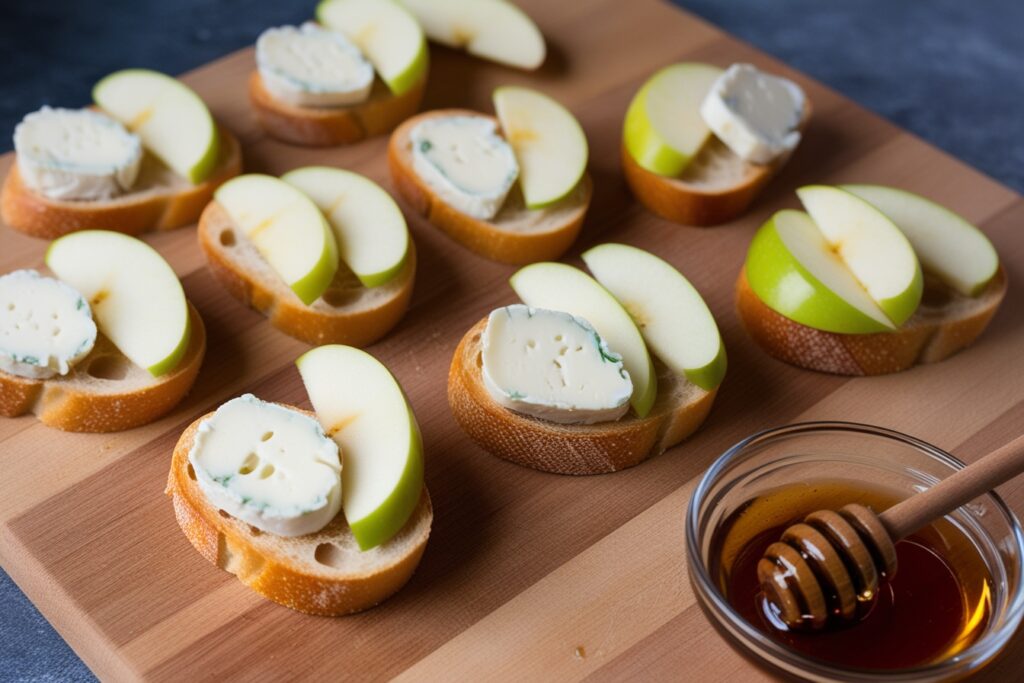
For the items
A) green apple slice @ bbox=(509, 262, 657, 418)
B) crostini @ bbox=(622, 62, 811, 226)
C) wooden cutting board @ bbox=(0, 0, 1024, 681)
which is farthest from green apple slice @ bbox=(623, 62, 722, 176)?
green apple slice @ bbox=(509, 262, 657, 418)

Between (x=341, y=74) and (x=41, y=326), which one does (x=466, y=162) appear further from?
(x=41, y=326)

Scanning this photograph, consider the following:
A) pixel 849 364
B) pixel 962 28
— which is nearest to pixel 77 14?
pixel 849 364

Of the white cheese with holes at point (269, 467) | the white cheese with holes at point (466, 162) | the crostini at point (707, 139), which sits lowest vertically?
the white cheese with holes at point (269, 467)

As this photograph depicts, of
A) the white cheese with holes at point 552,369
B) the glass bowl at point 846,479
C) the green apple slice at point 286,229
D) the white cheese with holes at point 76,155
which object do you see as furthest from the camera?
the white cheese with holes at point 76,155

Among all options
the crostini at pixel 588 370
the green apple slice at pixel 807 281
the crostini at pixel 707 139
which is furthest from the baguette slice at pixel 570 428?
the crostini at pixel 707 139

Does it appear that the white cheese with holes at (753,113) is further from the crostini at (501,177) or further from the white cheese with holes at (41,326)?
the white cheese with holes at (41,326)

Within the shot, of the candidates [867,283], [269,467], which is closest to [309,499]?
[269,467]

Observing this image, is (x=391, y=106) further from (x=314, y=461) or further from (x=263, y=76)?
(x=314, y=461)

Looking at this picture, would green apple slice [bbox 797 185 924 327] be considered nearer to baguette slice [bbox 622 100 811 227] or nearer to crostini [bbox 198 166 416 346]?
baguette slice [bbox 622 100 811 227]
